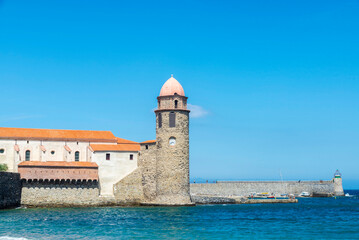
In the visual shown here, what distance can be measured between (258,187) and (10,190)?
119 feet

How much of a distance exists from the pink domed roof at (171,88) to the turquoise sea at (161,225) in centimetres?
1035

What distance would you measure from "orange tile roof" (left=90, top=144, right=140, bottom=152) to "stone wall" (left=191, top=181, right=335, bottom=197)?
56.3ft

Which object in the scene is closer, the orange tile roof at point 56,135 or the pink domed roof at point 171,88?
the pink domed roof at point 171,88

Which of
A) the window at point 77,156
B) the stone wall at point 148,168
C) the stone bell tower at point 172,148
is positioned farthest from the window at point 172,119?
the window at point 77,156

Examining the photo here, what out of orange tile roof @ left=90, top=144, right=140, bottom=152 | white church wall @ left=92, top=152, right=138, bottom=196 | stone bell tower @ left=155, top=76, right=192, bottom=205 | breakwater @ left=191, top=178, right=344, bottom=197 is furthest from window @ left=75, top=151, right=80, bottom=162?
breakwater @ left=191, top=178, right=344, bottom=197

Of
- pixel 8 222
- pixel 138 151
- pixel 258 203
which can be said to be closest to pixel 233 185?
pixel 258 203

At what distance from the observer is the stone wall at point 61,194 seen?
3984 centimetres

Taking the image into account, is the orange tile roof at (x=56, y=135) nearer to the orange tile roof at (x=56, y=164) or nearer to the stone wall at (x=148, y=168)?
the orange tile roof at (x=56, y=164)

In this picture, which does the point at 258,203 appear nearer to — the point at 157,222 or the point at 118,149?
the point at 118,149

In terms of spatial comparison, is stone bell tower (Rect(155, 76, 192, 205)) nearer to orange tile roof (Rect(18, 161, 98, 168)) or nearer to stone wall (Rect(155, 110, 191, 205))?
stone wall (Rect(155, 110, 191, 205))

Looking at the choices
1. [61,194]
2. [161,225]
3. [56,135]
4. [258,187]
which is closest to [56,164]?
[61,194]

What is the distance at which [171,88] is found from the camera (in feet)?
140

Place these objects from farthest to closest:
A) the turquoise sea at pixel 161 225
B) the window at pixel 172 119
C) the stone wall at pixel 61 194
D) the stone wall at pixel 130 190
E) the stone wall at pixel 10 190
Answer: the stone wall at pixel 130 190 < the window at pixel 172 119 < the stone wall at pixel 61 194 < the stone wall at pixel 10 190 < the turquoise sea at pixel 161 225

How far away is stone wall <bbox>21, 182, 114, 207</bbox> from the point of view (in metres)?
39.8
